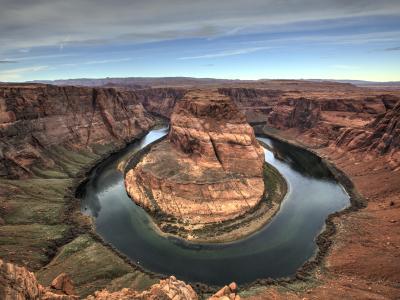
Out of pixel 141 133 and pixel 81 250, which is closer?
pixel 81 250

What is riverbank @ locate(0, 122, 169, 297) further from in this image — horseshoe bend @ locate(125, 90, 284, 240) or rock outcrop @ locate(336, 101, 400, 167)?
rock outcrop @ locate(336, 101, 400, 167)

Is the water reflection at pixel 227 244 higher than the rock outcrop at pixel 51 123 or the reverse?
the reverse

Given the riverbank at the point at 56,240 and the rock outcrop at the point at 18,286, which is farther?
the riverbank at the point at 56,240

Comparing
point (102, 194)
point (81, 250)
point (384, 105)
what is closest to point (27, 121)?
point (102, 194)

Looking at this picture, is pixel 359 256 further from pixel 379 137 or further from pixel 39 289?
pixel 379 137

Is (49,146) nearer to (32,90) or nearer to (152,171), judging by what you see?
(32,90)

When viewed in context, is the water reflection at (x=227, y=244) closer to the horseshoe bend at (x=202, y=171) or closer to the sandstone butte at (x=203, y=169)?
the horseshoe bend at (x=202, y=171)

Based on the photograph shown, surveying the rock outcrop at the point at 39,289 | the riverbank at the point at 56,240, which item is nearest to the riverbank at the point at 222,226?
→ the riverbank at the point at 56,240
